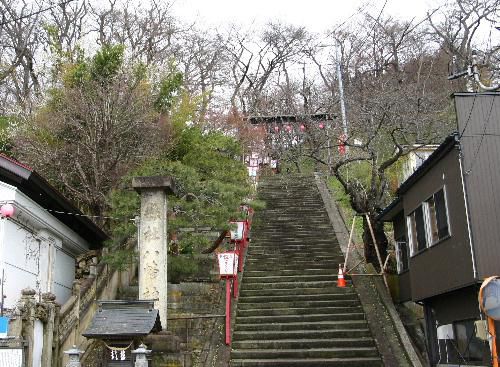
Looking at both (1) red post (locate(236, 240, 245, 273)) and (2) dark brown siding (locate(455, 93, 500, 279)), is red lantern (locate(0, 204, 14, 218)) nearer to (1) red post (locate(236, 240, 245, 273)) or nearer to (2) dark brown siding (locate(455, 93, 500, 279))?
(1) red post (locate(236, 240, 245, 273))

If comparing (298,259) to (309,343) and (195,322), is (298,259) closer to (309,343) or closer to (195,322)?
(309,343)

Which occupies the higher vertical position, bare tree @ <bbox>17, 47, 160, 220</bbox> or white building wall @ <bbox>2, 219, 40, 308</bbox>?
bare tree @ <bbox>17, 47, 160, 220</bbox>

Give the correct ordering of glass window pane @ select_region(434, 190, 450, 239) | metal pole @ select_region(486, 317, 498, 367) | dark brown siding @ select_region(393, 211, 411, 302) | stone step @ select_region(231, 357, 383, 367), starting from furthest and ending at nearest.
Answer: dark brown siding @ select_region(393, 211, 411, 302)
stone step @ select_region(231, 357, 383, 367)
glass window pane @ select_region(434, 190, 450, 239)
metal pole @ select_region(486, 317, 498, 367)

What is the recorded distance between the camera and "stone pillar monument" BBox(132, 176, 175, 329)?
11750 millimetres

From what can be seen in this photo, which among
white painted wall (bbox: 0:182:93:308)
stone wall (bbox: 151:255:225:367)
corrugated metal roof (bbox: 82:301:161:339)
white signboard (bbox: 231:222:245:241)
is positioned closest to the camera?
corrugated metal roof (bbox: 82:301:161:339)

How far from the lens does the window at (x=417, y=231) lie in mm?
13227

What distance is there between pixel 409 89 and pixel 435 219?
13.4m

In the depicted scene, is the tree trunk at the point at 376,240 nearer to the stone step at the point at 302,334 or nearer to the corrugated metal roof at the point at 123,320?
the stone step at the point at 302,334

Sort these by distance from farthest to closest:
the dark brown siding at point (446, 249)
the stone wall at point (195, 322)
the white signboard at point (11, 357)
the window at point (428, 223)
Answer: the window at point (428, 223) < the stone wall at point (195, 322) < the dark brown siding at point (446, 249) < the white signboard at point (11, 357)

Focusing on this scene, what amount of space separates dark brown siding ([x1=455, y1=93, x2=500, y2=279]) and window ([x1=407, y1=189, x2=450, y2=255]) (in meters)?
1.18

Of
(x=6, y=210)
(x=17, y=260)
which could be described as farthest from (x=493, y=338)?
(x=17, y=260)

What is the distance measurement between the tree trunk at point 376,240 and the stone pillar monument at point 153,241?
7.39m

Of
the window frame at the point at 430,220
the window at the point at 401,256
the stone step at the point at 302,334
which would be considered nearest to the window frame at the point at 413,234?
the window frame at the point at 430,220

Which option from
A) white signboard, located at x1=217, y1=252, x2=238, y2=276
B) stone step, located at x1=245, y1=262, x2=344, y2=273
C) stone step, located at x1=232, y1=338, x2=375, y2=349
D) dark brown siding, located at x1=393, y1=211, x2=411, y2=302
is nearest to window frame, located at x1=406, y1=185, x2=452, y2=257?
dark brown siding, located at x1=393, y1=211, x2=411, y2=302
